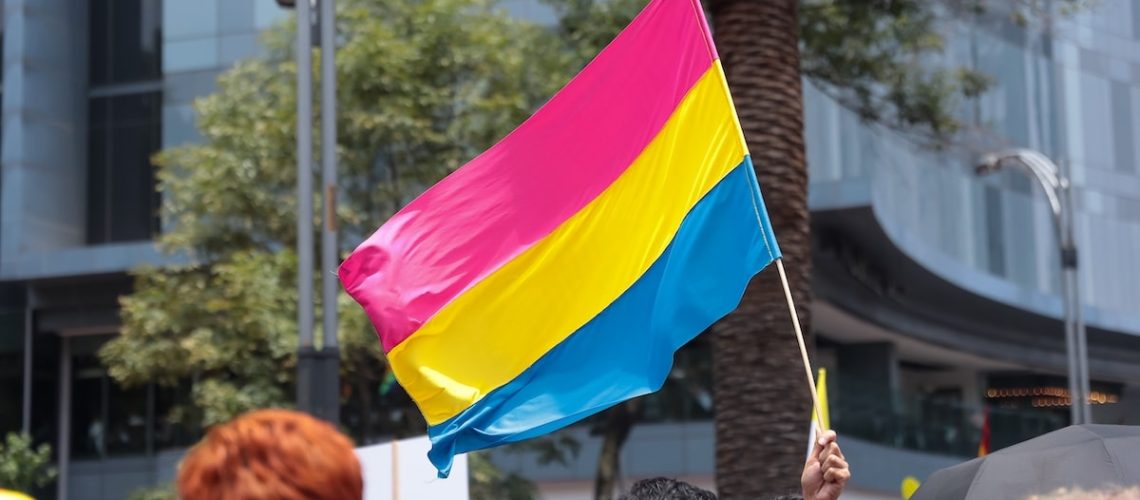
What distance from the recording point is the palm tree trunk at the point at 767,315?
30.3 ft

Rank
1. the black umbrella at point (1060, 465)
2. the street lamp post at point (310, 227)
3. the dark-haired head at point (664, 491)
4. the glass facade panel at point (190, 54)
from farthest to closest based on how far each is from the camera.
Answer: the glass facade panel at point (190, 54) < the street lamp post at point (310, 227) < the black umbrella at point (1060, 465) < the dark-haired head at point (664, 491)

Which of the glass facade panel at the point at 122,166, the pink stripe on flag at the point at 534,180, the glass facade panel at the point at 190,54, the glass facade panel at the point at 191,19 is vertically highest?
the glass facade panel at the point at 191,19

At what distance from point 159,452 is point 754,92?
91.1 feet

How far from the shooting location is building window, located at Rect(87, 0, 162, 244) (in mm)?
35875

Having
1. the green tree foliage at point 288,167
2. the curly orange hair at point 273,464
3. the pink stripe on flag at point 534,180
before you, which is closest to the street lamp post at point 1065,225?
the green tree foliage at point 288,167

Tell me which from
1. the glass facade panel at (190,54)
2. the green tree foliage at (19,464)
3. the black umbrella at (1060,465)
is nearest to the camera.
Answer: the black umbrella at (1060,465)

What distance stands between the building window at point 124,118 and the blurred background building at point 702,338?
5 centimetres

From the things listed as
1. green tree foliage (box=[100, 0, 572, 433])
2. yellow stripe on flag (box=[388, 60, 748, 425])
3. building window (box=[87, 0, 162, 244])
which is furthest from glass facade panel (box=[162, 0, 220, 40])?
yellow stripe on flag (box=[388, 60, 748, 425])

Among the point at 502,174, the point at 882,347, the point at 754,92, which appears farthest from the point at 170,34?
the point at 502,174

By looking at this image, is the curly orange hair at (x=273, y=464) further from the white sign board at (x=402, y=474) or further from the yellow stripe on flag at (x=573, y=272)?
the white sign board at (x=402, y=474)

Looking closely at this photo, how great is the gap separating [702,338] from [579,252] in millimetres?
22620

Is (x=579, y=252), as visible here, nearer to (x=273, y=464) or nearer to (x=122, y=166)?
(x=273, y=464)

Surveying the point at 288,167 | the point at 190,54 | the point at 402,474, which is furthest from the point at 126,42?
the point at 402,474

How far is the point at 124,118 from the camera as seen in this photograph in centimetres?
3622
